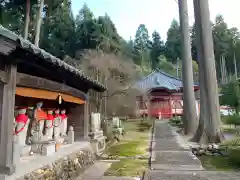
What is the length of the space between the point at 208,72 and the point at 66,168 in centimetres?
814

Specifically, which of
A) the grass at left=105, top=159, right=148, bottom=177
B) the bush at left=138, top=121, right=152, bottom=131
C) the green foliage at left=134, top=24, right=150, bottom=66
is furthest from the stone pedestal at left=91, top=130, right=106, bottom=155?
the green foliage at left=134, top=24, right=150, bottom=66

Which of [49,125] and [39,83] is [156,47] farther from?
[39,83]

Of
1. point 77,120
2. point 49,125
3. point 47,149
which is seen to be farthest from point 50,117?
point 77,120

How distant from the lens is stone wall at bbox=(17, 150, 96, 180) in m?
4.26

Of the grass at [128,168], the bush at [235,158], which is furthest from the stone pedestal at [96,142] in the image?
the bush at [235,158]

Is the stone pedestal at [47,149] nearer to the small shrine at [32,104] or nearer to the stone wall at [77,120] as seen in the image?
the small shrine at [32,104]

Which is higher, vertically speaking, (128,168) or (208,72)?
(208,72)

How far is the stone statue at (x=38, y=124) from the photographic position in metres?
5.81

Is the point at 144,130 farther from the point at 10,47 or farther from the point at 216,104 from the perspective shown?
the point at 10,47

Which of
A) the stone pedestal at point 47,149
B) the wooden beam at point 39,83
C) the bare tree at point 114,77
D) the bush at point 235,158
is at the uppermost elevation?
the bare tree at point 114,77

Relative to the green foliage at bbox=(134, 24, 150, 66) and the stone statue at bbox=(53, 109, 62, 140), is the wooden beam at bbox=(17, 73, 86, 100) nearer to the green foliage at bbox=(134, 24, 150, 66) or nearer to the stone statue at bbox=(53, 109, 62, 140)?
the stone statue at bbox=(53, 109, 62, 140)

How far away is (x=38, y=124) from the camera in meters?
6.05

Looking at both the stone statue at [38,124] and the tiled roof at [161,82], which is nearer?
the stone statue at [38,124]

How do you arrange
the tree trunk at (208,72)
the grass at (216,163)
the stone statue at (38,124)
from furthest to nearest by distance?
the tree trunk at (208,72), the grass at (216,163), the stone statue at (38,124)
